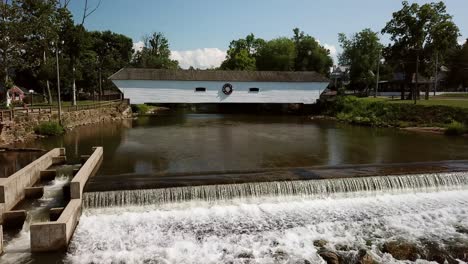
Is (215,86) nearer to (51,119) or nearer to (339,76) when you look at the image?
(51,119)

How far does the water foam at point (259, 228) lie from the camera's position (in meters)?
7.44

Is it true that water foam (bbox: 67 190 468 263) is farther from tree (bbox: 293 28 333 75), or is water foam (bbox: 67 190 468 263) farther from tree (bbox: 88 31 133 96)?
tree (bbox: 293 28 333 75)

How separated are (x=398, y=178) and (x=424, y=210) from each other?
1.59 metres

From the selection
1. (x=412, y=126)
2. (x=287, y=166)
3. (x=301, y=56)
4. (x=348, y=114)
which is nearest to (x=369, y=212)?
(x=287, y=166)

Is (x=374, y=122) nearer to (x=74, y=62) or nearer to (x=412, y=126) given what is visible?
(x=412, y=126)

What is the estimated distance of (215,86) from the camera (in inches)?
1294

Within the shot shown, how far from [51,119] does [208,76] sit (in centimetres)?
1424

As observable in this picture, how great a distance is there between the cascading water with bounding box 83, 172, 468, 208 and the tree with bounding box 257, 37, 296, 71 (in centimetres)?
4336

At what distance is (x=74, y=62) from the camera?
1252 inches

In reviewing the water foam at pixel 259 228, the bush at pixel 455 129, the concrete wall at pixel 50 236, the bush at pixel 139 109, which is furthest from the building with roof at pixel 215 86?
the concrete wall at pixel 50 236

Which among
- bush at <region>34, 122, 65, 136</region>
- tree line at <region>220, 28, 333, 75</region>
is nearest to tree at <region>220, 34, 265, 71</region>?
tree line at <region>220, 28, 333, 75</region>

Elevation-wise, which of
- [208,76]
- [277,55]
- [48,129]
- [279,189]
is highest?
[277,55]

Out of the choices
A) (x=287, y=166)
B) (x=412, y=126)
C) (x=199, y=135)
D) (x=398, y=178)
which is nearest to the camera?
(x=398, y=178)


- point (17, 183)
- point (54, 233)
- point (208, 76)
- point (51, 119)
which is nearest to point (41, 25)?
Result: point (51, 119)
